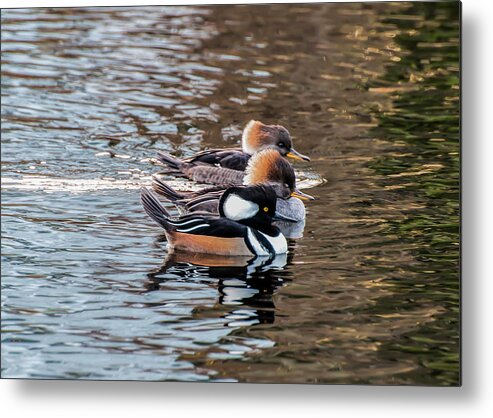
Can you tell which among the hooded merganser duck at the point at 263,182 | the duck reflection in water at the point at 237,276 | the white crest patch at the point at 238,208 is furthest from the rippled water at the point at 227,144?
the white crest patch at the point at 238,208

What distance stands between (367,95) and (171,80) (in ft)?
4.44

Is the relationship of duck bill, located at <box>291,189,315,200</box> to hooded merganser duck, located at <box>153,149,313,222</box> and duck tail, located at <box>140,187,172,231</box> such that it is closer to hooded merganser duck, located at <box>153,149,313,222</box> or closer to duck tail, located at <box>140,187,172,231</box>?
hooded merganser duck, located at <box>153,149,313,222</box>

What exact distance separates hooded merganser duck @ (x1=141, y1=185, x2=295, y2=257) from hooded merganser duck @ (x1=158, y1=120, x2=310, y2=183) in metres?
0.39

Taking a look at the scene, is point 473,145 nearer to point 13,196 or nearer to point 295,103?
point 295,103

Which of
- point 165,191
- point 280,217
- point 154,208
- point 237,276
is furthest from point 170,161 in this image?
point 237,276

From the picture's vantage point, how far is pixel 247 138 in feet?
27.3

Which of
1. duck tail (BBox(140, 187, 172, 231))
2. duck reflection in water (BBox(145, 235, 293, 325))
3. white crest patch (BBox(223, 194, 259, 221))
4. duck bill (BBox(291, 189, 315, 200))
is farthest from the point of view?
duck bill (BBox(291, 189, 315, 200))

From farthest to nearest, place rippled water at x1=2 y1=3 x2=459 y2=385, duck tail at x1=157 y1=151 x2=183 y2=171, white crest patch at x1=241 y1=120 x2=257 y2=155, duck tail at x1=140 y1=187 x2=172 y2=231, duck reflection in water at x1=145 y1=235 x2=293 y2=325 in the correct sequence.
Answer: white crest patch at x1=241 y1=120 x2=257 y2=155 → duck tail at x1=157 y1=151 x2=183 y2=171 → duck tail at x1=140 y1=187 x2=172 y2=231 → duck reflection in water at x1=145 y1=235 x2=293 y2=325 → rippled water at x1=2 y1=3 x2=459 y2=385

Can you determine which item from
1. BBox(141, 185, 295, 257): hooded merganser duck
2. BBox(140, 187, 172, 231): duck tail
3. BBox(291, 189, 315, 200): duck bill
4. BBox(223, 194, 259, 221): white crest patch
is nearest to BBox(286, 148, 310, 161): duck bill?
BBox(291, 189, 315, 200): duck bill

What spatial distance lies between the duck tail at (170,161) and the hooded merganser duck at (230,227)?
0.39 meters

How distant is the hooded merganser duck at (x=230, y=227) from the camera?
25.0ft

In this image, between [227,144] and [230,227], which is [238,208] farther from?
[227,144]

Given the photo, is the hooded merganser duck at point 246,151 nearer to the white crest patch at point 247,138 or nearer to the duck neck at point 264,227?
the white crest patch at point 247,138

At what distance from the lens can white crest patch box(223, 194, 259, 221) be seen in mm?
7680
